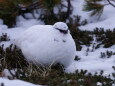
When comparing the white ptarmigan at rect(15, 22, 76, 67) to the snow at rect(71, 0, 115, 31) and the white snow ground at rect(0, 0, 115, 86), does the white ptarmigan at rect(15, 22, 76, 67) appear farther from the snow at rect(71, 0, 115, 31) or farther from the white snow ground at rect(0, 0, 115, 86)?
the snow at rect(71, 0, 115, 31)

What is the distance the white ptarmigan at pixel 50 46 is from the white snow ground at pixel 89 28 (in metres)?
0.47

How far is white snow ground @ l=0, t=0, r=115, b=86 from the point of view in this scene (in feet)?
19.2

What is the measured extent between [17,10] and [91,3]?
183 cm

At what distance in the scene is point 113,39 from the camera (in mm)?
7184

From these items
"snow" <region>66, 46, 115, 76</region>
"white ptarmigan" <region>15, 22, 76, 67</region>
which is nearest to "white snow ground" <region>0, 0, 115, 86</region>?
"snow" <region>66, 46, 115, 76</region>

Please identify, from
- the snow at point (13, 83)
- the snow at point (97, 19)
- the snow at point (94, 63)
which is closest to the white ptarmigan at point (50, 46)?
the snow at point (94, 63)

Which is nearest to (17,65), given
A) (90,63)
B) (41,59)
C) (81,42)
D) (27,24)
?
(41,59)

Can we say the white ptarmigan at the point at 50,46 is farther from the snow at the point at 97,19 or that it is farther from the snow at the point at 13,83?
the snow at the point at 97,19

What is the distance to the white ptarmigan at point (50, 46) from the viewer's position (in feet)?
17.4

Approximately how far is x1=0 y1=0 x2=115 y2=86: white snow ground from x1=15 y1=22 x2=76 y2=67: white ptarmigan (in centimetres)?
47

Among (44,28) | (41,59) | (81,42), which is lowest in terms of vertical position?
(81,42)

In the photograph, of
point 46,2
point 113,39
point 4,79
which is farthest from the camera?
point 46,2

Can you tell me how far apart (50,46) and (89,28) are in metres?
3.00

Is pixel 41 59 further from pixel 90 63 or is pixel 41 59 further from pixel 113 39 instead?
pixel 113 39
